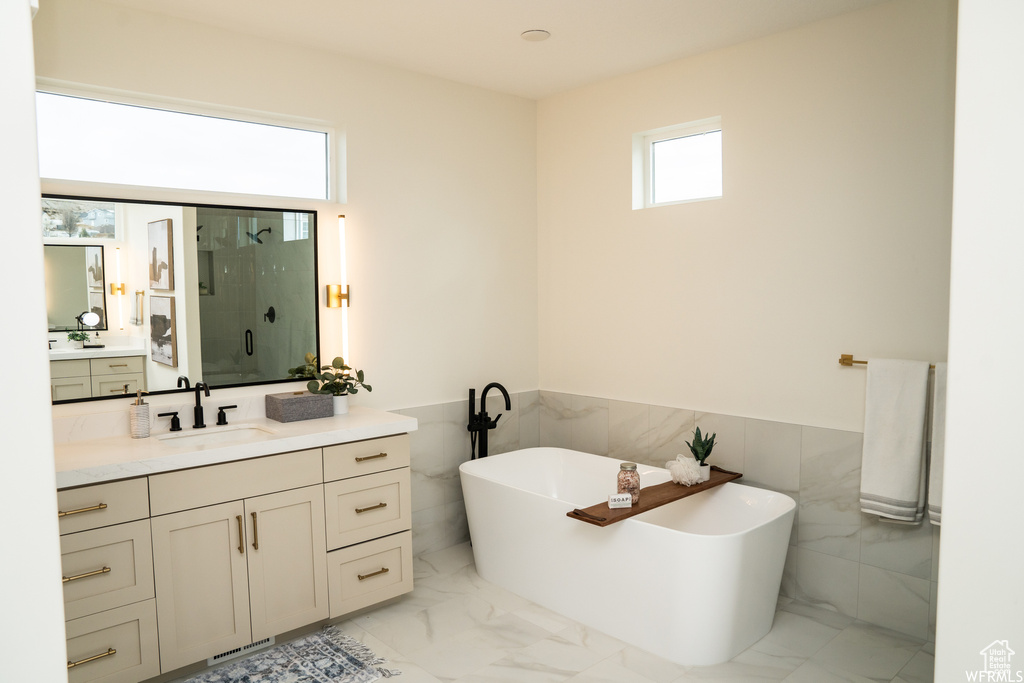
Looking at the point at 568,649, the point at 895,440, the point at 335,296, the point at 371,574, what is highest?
the point at 335,296

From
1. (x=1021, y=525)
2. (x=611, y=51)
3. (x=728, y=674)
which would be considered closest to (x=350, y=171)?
(x=611, y=51)

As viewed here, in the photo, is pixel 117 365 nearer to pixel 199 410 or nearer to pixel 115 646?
pixel 199 410

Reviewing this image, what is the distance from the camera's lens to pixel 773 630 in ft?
9.96

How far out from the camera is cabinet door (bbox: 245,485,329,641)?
2.78 m

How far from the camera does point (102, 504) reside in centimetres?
238

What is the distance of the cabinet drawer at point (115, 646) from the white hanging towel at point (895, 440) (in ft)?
9.61

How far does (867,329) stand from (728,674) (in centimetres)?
160

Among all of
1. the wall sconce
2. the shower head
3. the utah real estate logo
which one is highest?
the shower head

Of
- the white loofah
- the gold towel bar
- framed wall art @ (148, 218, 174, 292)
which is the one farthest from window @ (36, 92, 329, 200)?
the gold towel bar

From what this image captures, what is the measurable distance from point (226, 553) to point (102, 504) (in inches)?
19.9

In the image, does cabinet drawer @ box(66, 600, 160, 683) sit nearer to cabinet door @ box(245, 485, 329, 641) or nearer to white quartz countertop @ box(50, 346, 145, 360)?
cabinet door @ box(245, 485, 329, 641)

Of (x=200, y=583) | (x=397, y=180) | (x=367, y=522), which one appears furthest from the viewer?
(x=397, y=180)

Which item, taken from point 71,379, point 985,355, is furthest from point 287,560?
point 985,355

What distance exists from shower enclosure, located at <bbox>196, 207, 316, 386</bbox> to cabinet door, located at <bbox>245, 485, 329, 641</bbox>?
78 centimetres
